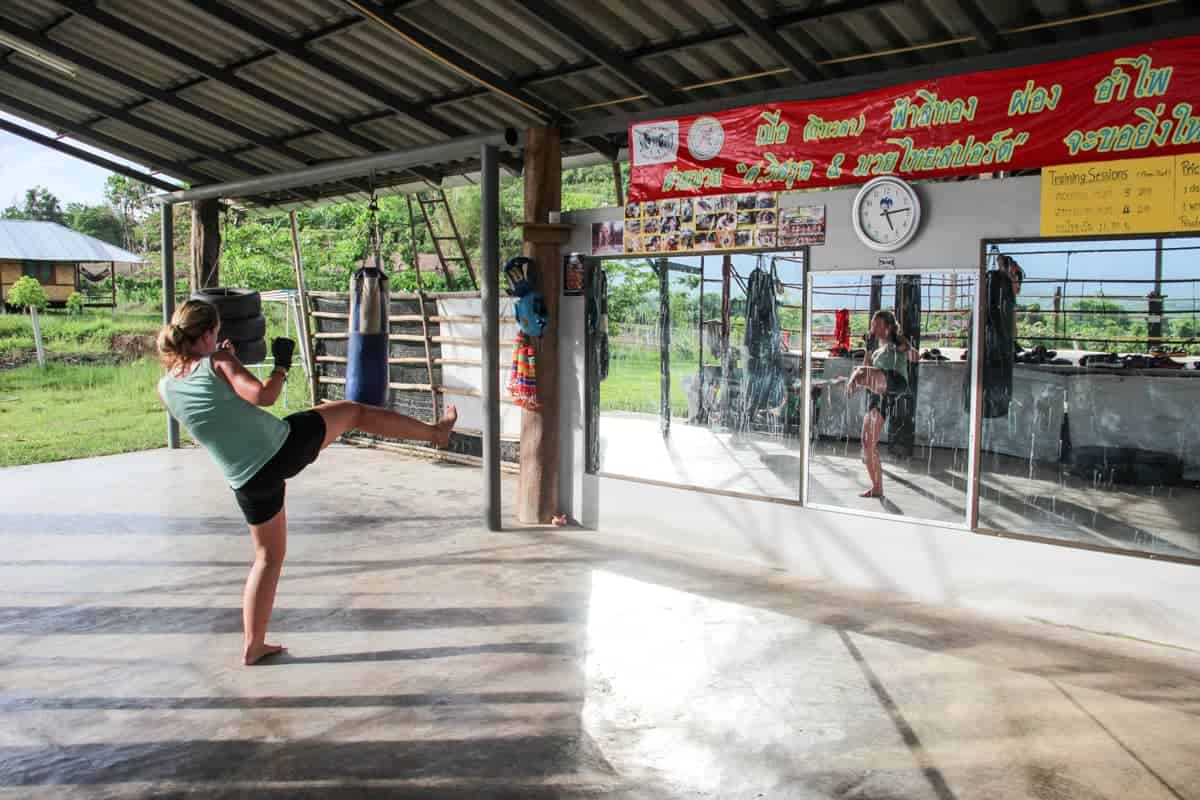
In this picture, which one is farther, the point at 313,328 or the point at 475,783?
the point at 313,328

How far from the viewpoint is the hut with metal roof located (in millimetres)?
24078

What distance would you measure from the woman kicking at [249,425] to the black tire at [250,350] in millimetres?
2598

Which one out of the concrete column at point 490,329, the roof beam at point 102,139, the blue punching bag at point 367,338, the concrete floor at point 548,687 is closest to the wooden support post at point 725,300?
the concrete floor at point 548,687

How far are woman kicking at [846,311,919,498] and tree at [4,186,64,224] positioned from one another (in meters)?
44.6

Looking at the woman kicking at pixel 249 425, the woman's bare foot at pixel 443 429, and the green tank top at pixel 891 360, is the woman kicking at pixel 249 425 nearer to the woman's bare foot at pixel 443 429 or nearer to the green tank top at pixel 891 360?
the woman's bare foot at pixel 443 429

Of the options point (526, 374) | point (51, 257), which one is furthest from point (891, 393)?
point (51, 257)

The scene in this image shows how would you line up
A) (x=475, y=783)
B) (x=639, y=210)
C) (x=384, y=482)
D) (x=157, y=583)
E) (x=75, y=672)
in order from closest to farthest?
(x=475, y=783) → (x=75, y=672) → (x=157, y=583) → (x=639, y=210) → (x=384, y=482)

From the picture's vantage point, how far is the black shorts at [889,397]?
5.26 metres

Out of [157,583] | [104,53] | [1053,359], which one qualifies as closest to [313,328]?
[104,53]

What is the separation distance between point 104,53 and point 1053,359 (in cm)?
715

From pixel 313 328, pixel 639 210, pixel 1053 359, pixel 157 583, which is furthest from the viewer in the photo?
pixel 313 328

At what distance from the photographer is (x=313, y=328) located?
34.6ft

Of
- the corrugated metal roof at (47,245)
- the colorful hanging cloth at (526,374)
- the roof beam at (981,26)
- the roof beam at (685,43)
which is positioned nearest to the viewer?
the roof beam at (981,26)

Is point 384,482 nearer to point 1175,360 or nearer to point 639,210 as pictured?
point 639,210
